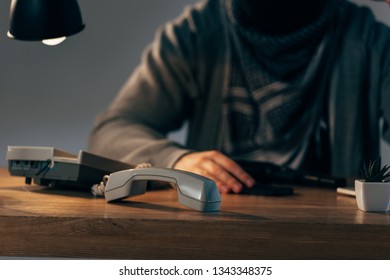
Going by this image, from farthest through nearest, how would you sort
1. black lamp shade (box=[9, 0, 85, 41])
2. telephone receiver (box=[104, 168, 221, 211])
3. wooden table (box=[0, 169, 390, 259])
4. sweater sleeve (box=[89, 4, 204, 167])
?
sweater sleeve (box=[89, 4, 204, 167]), black lamp shade (box=[9, 0, 85, 41]), telephone receiver (box=[104, 168, 221, 211]), wooden table (box=[0, 169, 390, 259])

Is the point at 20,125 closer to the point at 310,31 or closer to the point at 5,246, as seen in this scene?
the point at 310,31

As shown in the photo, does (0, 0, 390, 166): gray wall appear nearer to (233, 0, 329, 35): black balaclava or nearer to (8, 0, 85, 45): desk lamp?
(233, 0, 329, 35): black balaclava

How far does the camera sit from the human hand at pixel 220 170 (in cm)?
134

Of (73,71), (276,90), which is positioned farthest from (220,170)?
(73,71)

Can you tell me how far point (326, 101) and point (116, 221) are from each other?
1.45m

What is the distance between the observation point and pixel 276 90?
2.27 m

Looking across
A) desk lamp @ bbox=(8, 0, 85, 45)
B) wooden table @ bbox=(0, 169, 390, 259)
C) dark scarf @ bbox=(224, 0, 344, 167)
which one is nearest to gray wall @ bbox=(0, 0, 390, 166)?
dark scarf @ bbox=(224, 0, 344, 167)

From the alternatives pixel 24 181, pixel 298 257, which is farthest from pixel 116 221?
pixel 24 181

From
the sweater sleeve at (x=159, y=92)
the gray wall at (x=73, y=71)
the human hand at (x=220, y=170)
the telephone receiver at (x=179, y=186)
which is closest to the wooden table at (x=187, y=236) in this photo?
the telephone receiver at (x=179, y=186)

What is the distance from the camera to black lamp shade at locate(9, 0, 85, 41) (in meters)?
1.23

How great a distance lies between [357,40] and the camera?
2307mm

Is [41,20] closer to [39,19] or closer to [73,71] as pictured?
[39,19]

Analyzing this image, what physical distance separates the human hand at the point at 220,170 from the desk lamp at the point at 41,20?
0.39 m

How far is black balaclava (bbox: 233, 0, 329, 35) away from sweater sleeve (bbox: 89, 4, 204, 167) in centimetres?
24
